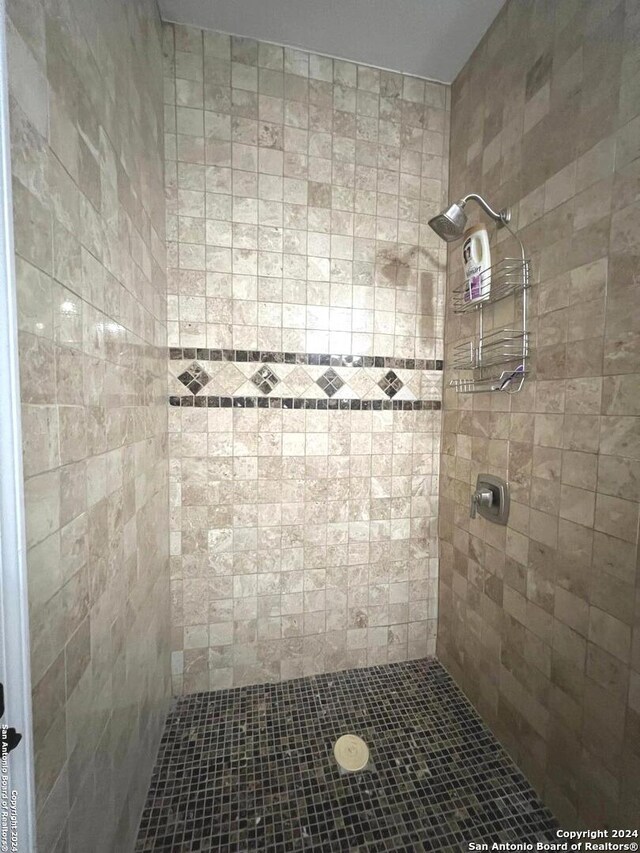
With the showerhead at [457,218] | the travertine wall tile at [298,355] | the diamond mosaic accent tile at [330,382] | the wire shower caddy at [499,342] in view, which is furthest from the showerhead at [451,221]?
the diamond mosaic accent tile at [330,382]

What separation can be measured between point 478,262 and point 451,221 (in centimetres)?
18

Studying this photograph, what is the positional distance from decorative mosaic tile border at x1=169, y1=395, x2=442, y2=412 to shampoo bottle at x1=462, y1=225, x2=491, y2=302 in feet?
1.73

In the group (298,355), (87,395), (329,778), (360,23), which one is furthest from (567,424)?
(360,23)

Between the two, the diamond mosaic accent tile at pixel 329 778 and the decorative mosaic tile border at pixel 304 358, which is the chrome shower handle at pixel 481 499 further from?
the diamond mosaic accent tile at pixel 329 778

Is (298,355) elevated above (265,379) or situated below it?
above

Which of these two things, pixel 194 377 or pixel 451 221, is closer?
pixel 451 221

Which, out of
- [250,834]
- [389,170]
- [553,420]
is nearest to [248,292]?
[389,170]

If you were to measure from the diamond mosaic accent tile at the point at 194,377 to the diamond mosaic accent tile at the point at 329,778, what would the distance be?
135cm

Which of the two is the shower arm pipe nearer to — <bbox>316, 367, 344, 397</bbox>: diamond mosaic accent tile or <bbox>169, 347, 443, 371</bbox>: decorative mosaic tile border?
<bbox>169, 347, 443, 371</bbox>: decorative mosaic tile border

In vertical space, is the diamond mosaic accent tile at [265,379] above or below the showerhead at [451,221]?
below

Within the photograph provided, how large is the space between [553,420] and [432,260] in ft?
3.16

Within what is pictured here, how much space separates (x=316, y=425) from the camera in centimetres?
145

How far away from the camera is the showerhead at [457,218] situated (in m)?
1.11

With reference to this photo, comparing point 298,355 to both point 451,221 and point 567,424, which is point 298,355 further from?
point 567,424
